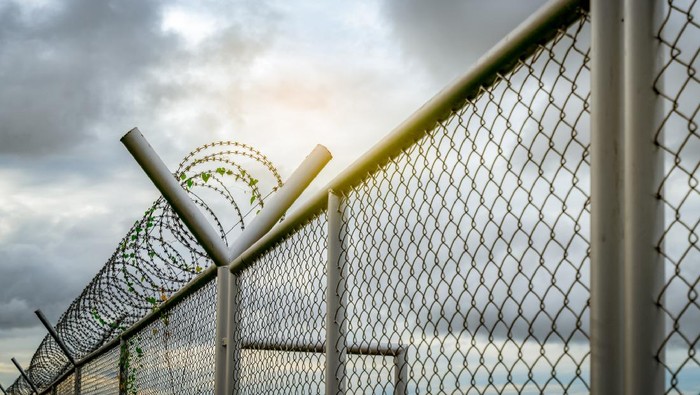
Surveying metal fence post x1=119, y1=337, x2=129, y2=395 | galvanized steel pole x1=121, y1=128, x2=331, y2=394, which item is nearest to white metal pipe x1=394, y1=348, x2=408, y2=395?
galvanized steel pole x1=121, y1=128, x2=331, y2=394

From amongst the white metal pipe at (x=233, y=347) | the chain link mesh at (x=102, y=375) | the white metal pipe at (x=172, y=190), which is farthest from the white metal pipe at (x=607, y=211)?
the chain link mesh at (x=102, y=375)

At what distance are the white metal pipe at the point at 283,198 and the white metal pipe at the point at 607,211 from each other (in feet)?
10.7

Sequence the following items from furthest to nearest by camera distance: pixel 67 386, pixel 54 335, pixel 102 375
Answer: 1. pixel 67 386
2. pixel 54 335
3. pixel 102 375

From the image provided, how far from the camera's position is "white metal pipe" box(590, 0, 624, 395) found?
1.77 metres

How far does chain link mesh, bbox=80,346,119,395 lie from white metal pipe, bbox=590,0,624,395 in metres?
7.51

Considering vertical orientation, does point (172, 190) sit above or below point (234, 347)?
above

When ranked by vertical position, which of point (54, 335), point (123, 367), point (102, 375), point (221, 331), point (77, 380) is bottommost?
point (221, 331)

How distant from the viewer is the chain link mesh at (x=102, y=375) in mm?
8883

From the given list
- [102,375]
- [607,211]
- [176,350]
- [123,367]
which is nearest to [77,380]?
Answer: [102,375]

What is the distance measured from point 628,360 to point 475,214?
591mm

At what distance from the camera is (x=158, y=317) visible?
6.97 metres

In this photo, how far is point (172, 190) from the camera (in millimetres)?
5121

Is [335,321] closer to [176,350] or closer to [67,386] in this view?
[176,350]

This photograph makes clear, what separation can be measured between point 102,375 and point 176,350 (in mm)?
→ 4252
